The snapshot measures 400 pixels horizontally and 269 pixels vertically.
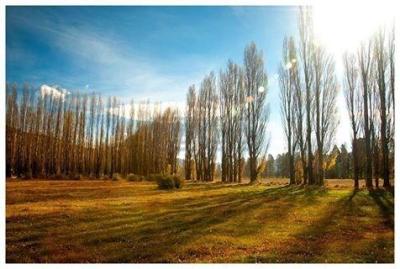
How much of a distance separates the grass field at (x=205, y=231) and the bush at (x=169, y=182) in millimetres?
8949

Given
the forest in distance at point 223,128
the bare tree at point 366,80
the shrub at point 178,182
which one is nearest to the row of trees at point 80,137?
the forest in distance at point 223,128

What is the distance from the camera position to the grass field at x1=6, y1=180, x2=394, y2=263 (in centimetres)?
939

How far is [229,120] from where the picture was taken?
40250 millimetres

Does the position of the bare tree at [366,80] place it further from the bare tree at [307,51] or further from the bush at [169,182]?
the bush at [169,182]

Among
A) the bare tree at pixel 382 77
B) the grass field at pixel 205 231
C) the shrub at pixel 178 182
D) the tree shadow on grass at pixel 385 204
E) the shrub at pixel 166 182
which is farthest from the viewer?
the shrub at pixel 178 182

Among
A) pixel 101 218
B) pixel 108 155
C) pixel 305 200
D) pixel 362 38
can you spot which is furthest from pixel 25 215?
pixel 108 155

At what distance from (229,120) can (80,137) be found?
71.8 feet

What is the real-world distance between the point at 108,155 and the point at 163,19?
45.4 m

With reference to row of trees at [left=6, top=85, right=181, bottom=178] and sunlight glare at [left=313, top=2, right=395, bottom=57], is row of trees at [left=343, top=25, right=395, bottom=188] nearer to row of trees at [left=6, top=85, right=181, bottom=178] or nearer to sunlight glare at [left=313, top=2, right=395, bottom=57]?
sunlight glare at [left=313, top=2, right=395, bottom=57]

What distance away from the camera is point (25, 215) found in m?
13.5

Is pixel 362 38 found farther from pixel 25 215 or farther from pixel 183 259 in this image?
pixel 25 215

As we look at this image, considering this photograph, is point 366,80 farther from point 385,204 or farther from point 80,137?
point 80,137

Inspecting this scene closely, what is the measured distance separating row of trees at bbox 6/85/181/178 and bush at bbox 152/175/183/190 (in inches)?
578

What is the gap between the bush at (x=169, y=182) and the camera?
26.5 meters
